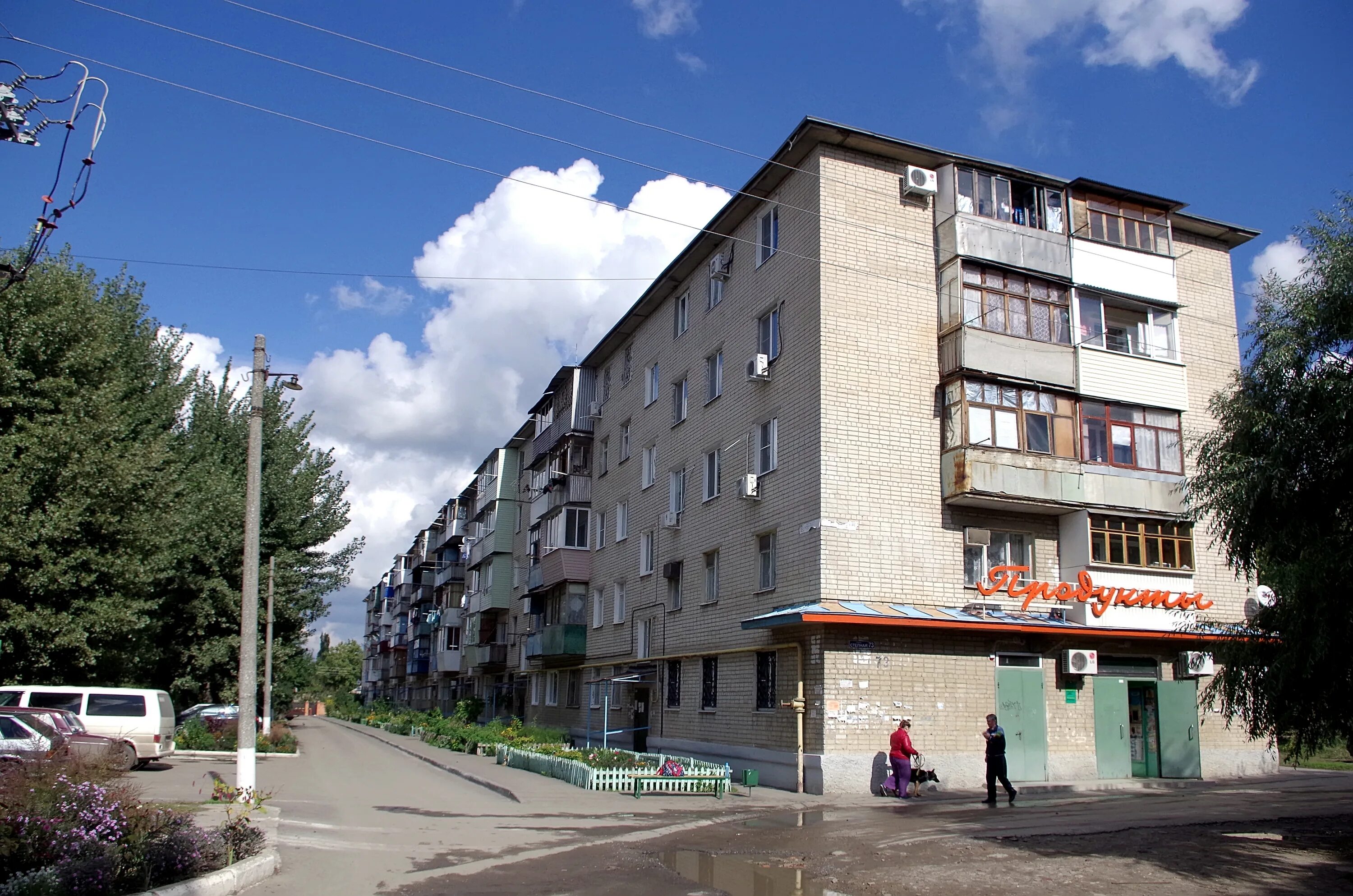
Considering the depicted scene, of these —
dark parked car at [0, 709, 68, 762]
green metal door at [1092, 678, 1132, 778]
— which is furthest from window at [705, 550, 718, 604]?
dark parked car at [0, 709, 68, 762]

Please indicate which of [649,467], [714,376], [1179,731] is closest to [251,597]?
[714,376]

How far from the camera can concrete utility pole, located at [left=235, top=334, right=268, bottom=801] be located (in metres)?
14.6

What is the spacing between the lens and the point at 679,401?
29.9 metres

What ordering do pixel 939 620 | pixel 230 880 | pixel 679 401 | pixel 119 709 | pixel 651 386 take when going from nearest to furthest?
pixel 230 880, pixel 939 620, pixel 119 709, pixel 679 401, pixel 651 386

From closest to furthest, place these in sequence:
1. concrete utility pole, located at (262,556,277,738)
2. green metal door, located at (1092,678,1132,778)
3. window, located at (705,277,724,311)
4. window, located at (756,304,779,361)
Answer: green metal door, located at (1092,678,1132,778) < window, located at (756,304,779,361) < window, located at (705,277,724,311) < concrete utility pole, located at (262,556,277,738)

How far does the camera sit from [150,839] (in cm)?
904

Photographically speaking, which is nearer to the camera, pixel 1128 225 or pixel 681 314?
pixel 1128 225

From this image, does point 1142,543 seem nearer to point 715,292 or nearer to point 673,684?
point 673,684

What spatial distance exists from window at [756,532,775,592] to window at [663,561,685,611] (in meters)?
4.43

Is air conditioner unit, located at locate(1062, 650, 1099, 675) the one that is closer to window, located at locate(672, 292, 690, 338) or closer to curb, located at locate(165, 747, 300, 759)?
window, located at locate(672, 292, 690, 338)

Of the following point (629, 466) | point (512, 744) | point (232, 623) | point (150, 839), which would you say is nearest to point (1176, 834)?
point (150, 839)

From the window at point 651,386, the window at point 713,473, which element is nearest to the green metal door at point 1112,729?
the window at point 713,473

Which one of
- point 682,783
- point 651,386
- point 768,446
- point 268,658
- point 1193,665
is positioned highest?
point 651,386

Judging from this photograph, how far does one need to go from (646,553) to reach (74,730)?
50.8ft
